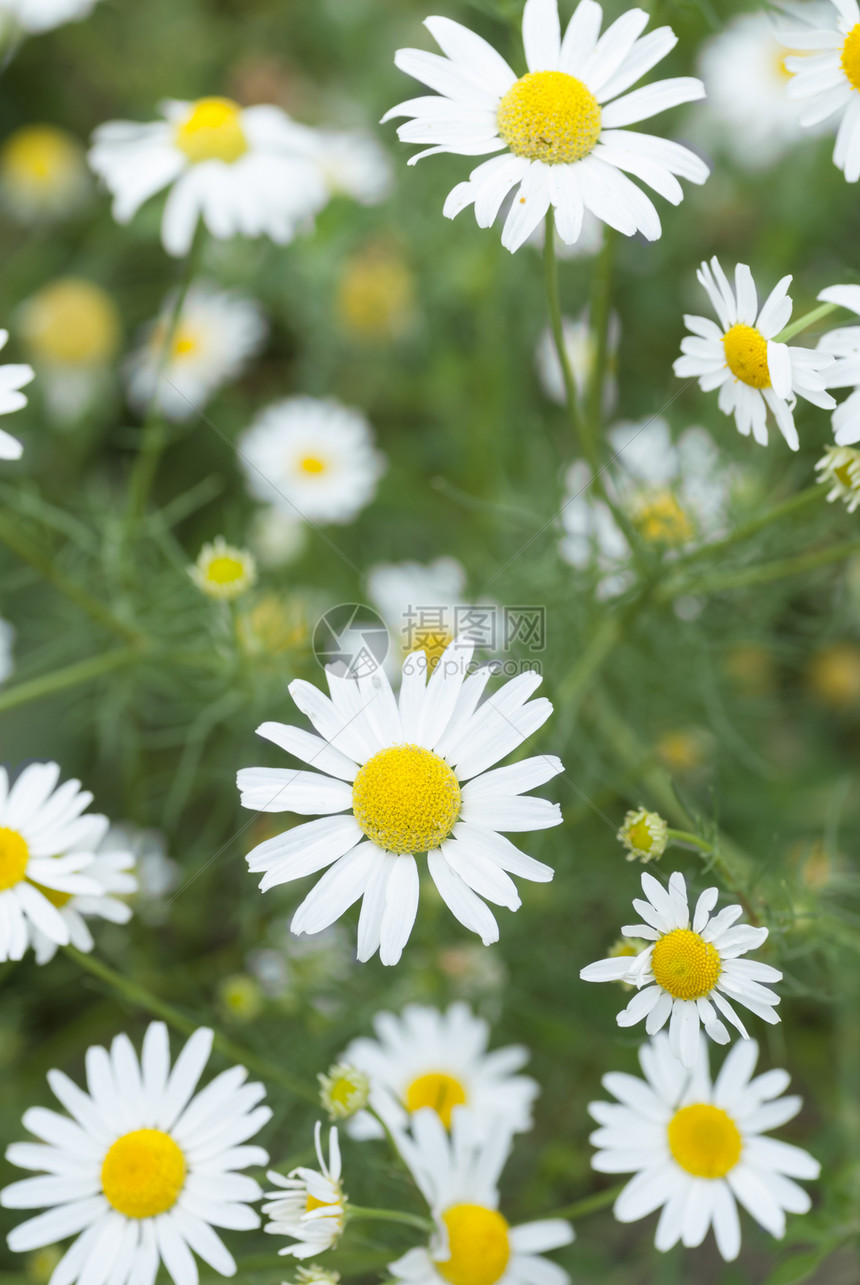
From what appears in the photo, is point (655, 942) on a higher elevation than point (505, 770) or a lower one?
lower

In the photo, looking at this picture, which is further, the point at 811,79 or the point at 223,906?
the point at 223,906

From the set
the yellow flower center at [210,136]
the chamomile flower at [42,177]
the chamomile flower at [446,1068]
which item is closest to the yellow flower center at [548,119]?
the yellow flower center at [210,136]

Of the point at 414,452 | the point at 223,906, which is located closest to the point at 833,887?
the point at 223,906

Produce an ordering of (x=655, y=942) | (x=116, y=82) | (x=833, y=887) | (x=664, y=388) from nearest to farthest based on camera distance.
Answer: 1. (x=655, y=942)
2. (x=833, y=887)
3. (x=664, y=388)
4. (x=116, y=82)

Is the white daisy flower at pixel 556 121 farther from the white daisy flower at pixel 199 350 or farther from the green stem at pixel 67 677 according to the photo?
the white daisy flower at pixel 199 350

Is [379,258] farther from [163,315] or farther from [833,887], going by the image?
[833,887]
